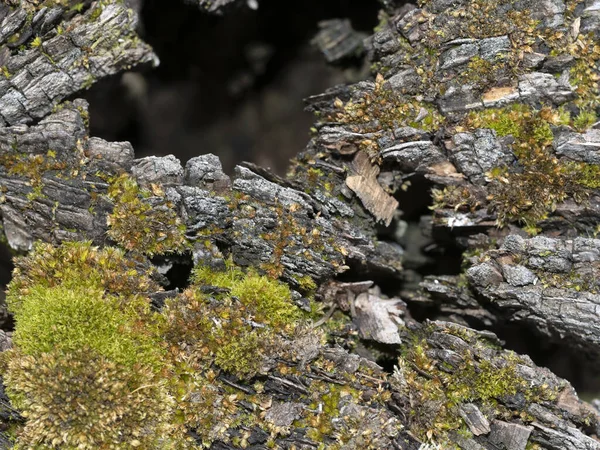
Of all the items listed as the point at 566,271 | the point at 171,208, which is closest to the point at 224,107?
the point at 171,208

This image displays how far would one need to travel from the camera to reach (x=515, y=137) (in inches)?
444

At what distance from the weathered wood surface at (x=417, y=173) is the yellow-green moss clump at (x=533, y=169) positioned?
1.3 inches

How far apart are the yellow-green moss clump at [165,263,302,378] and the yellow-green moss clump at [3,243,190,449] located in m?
0.61

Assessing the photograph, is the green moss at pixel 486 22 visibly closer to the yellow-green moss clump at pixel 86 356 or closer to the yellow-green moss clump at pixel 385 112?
the yellow-green moss clump at pixel 385 112

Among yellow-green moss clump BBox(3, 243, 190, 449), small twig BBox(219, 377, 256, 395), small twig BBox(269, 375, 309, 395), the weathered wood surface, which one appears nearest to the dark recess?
the weathered wood surface

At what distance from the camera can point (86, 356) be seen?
9562 millimetres

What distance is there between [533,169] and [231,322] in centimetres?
774

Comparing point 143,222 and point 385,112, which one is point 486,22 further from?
point 143,222

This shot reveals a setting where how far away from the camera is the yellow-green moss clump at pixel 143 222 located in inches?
425

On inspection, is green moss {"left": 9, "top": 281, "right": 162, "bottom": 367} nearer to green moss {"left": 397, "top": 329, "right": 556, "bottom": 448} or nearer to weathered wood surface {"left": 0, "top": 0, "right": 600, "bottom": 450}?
weathered wood surface {"left": 0, "top": 0, "right": 600, "bottom": 450}

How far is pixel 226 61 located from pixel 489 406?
12661mm

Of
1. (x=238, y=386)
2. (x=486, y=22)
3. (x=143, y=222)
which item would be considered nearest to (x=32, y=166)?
(x=143, y=222)

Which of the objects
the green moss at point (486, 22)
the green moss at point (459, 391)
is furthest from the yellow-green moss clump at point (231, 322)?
the green moss at point (486, 22)

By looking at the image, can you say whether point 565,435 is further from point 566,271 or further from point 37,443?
point 37,443
